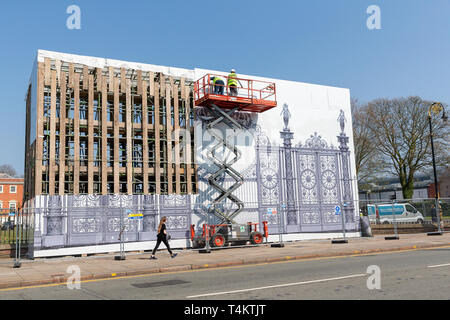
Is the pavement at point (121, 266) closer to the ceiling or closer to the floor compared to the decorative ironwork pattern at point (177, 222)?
closer to the floor

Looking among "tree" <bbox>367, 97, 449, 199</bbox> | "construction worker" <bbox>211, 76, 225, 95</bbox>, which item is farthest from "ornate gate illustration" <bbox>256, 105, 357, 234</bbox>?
"tree" <bbox>367, 97, 449, 199</bbox>

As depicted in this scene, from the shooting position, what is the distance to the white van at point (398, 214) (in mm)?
23066

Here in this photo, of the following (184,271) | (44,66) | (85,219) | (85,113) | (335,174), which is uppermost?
(44,66)

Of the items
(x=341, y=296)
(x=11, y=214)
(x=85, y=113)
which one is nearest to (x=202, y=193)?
(x=85, y=113)

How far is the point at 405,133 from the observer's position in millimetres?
39000

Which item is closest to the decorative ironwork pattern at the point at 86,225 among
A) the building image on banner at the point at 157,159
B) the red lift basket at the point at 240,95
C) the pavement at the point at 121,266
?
the building image on banner at the point at 157,159

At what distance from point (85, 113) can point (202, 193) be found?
276 inches

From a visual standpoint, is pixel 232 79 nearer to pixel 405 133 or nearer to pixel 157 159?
pixel 157 159

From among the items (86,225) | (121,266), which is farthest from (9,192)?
(121,266)

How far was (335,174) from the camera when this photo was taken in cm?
2345

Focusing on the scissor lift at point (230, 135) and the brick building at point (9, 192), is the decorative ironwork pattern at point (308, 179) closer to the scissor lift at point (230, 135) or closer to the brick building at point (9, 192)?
the scissor lift at point (230, 135)

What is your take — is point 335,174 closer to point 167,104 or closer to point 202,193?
point 202,193

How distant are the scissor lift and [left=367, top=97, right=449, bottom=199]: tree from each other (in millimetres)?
21470

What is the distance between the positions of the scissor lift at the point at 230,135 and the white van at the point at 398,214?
8.38m
